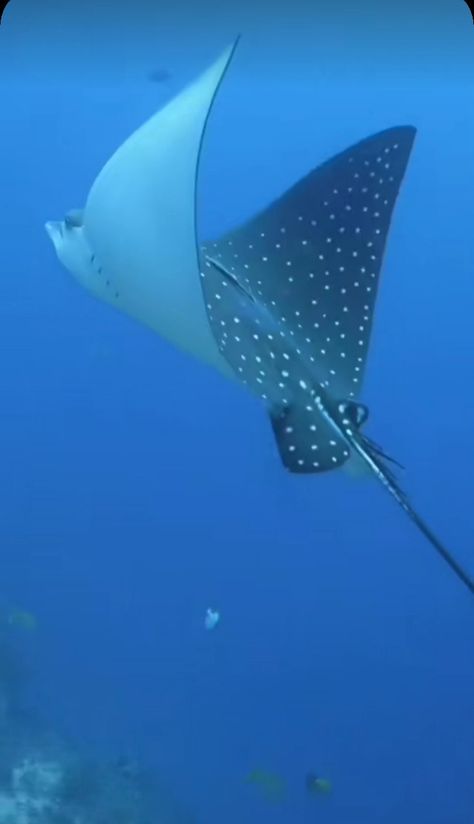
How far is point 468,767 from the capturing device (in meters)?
8.88

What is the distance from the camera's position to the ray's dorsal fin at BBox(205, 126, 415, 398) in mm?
2861

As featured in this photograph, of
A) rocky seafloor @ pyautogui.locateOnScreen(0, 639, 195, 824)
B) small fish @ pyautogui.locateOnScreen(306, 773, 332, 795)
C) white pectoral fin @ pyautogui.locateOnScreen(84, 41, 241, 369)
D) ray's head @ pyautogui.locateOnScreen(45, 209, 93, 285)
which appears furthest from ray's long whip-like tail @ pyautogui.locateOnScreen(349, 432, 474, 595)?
rocky seafloor @ pyautogui.locateOnScreen(0, 639, 195, 824)

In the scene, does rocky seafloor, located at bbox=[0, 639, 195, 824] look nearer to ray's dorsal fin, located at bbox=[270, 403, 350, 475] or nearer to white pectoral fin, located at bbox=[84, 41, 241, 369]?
ray's dorsal fin, located at bbox=[270, 403, 350, 475]

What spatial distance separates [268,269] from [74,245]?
0.63m

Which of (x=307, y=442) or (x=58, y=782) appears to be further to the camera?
(x=58, y=782)

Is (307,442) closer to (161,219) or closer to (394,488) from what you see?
(394,488)

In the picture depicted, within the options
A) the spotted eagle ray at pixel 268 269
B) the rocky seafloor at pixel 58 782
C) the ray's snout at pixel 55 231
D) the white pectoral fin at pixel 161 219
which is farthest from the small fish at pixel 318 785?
the ray's snout at pixel 55 231

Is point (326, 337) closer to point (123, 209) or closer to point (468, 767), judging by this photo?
point (123, 209)

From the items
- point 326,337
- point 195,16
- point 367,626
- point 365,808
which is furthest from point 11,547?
point 326,337

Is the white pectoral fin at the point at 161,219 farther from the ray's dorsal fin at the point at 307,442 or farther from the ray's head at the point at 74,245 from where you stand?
the ray's dorsal fin at the point at 307,442

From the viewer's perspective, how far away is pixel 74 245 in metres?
2.83

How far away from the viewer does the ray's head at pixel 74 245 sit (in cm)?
278

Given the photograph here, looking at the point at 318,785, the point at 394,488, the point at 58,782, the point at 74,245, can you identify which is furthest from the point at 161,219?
the point at 58,782

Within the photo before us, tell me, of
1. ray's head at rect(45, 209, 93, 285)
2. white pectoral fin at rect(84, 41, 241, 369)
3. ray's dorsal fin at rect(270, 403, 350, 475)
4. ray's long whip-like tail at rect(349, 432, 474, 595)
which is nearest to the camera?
ray's long whip-like tail at rect(349, 432, 474, 595)
